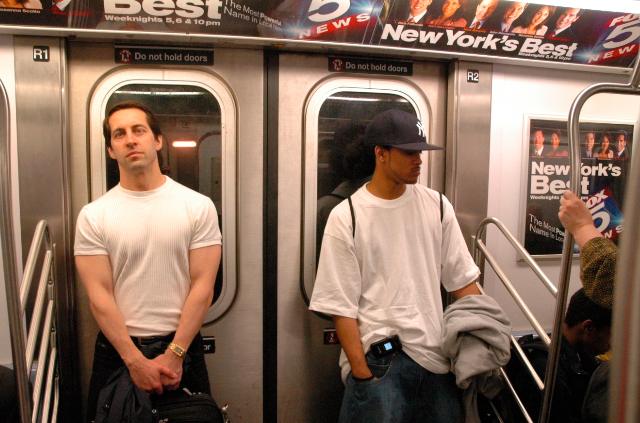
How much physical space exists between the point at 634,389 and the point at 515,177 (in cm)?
249

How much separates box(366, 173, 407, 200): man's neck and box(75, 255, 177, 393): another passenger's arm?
129 cm

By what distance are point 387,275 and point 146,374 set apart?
3.88 feet

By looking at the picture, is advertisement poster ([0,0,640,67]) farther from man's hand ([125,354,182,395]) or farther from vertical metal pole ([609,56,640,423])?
vertical metal pole ([609,56,640,423])

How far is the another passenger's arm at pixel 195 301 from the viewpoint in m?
1.86

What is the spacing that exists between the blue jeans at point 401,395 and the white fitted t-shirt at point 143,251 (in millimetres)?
943

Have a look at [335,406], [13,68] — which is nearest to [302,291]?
[335,406]

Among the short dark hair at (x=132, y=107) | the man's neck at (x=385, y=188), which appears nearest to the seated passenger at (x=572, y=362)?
the man's neck at (x=385, y=188)

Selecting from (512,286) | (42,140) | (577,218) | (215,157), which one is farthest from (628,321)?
(42,140)

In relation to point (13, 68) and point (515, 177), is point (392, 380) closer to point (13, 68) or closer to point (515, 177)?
point (515, 177)

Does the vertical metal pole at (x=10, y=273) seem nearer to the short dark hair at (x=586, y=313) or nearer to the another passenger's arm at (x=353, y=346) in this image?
the another passenger's arm at (x=353, y=346)

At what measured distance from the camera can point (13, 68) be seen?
2.15m

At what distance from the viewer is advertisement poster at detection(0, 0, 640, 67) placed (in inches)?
79.7

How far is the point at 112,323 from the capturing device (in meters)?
1.84

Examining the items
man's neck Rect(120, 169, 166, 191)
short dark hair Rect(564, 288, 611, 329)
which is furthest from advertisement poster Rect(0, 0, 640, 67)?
short dark hair Rect(564, 288, 611, 329)
